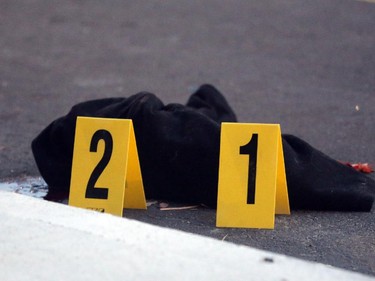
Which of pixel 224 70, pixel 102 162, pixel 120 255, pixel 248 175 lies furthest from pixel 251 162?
pixel 224 70

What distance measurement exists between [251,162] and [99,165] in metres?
0.77

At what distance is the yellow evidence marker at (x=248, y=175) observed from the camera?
14.6 feet

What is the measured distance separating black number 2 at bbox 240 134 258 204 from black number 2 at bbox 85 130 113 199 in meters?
0.67

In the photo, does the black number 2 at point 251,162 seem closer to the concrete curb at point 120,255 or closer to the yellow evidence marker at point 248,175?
the yellow evidence marker at point 248,175

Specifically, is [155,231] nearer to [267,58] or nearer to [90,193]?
[90,193]

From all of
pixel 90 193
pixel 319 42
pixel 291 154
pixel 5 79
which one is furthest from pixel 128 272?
pixel 319 42

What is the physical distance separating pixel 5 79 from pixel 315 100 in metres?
2.89

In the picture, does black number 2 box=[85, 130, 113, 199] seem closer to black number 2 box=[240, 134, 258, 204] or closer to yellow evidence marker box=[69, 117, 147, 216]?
yellow evidence marker box=[69, 117, 147, 216]

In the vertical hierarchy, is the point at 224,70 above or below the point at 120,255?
above

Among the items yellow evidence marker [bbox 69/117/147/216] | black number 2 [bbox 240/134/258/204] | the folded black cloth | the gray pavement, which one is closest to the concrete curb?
yellow evidence marker [bbox 69/117/147/216]

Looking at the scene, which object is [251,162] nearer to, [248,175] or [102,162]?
[248,175]

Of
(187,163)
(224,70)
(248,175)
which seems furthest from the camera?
(224,70)

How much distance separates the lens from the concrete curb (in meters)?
3.35

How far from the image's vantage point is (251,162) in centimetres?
447
